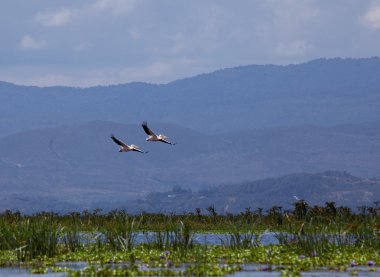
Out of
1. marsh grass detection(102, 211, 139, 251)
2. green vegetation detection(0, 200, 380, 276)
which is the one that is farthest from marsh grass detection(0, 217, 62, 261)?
marsh grass detection(102, 211, 139, 251)

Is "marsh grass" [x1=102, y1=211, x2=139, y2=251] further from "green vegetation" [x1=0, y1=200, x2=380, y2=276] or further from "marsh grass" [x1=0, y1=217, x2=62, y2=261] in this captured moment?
"marsh grass" [x1=0, y1=217, x2=62, y2=261]

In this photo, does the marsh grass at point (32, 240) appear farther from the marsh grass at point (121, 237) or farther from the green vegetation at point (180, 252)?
the marsh grass at point (121, 237)

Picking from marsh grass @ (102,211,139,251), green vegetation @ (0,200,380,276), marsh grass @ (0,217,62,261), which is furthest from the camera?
marsh grass @ (102,211,139,251)

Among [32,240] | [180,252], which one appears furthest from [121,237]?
[32,240]

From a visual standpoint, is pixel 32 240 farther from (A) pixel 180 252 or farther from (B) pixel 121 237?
(A) pixel 180 252

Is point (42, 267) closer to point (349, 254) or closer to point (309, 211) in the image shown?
point (349, 254)

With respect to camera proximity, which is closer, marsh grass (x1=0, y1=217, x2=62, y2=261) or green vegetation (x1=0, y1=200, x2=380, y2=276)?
green vegetation (x1=0, y1=200, x2=380, y2=276)

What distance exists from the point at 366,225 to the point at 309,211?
62.6ft

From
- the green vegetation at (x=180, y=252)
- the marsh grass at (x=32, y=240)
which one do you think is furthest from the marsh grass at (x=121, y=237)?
the marsh grass at (x=32, y=240)

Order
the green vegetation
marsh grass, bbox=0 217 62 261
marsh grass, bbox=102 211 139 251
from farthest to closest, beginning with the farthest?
marsh grass, bbox=102 211 139 251 → marsh grass, bbox=0 217 62 261 → the green vegetation

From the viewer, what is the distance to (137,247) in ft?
115

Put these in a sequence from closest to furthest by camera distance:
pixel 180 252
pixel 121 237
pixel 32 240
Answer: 1. pixel 180 252
2. pixel 32 240
3. pixel 121 237

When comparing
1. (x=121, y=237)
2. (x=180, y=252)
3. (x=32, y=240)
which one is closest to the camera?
(x=180, y=252)

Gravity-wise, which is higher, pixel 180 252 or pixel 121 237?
pixel 121 237
